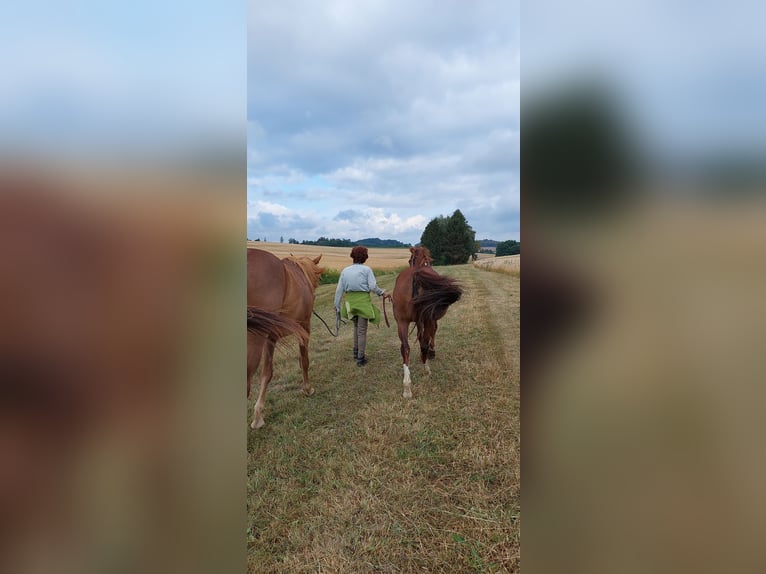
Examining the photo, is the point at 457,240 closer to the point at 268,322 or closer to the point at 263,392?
the point at 263,392

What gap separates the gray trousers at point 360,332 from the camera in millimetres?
5980

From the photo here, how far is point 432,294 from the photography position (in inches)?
197

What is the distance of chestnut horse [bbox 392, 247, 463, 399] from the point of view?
16.4ft

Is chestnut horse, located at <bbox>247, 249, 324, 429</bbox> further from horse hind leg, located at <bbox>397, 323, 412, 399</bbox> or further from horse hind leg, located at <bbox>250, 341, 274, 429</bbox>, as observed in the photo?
horse hind leg, located at <bbox>397, 323, 412, 399</bbox>

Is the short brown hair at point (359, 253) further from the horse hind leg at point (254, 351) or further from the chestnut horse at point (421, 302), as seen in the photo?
the horse hind leg at point (254, 351)

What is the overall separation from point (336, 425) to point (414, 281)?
236 centimetres

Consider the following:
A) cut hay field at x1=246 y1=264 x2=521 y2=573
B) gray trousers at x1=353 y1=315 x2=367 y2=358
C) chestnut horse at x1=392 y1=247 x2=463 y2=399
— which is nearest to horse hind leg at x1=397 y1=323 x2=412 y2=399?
chestnut horse at x1=392 y1=247 x2=463 y2=399
